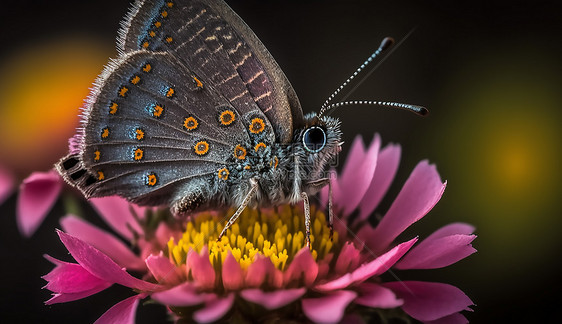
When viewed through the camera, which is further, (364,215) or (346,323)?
(364,215)

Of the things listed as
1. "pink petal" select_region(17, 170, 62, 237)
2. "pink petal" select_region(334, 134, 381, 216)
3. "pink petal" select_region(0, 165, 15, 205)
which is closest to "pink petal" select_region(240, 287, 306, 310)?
"pink petal" select_region(334, 134, 381, 216)

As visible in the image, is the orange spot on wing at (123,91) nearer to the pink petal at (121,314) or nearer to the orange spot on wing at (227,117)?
the orange spot on wing at (227,117)

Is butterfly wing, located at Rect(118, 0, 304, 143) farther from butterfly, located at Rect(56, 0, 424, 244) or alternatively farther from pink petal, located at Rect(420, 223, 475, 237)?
pink petal, located at Rect(420, 223, 475, 237)

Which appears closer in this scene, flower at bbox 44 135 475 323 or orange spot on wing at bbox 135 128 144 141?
flower at bbox 44 135 475 323

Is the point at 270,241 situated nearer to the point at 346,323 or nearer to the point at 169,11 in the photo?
the point at 346,323

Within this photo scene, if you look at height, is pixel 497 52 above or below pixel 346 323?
above

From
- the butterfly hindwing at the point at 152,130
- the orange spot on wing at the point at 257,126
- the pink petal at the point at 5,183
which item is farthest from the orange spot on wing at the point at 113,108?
the pink petal at the point at 5,183

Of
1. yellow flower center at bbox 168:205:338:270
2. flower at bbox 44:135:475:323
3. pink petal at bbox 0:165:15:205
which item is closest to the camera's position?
flower at bbox 44:135:475:323

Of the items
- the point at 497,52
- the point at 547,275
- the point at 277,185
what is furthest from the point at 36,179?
the point at 497,52
